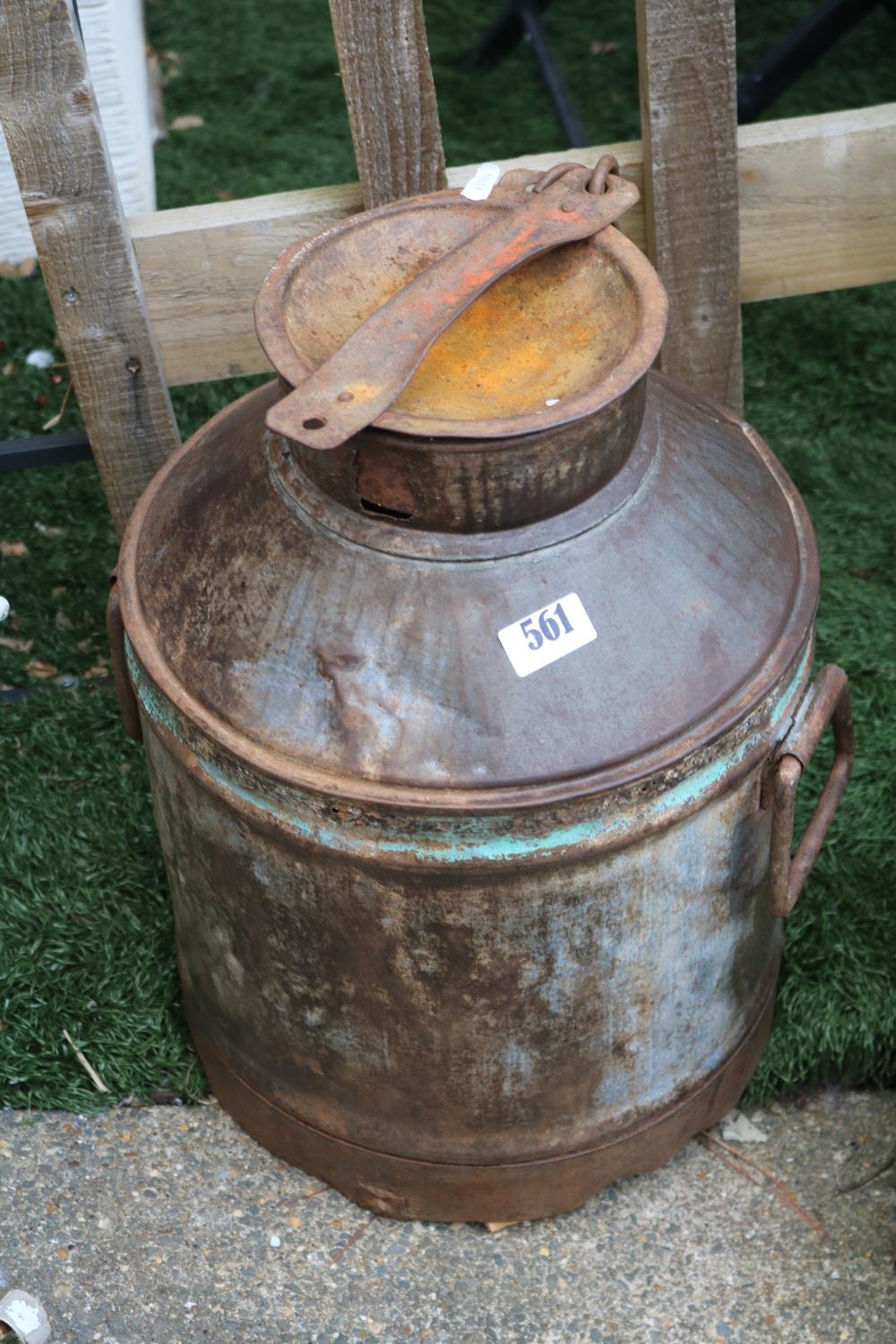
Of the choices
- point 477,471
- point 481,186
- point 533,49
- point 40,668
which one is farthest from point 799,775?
point 533,49

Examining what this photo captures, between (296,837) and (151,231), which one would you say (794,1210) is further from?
(151,231)

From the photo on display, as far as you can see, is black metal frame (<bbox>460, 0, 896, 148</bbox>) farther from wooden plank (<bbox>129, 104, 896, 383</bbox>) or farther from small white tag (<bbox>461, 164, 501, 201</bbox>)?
small white tag (<bbox>461, 164, 501, 201</bbox>)

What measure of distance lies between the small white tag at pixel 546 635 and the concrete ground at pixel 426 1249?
47.7 inches

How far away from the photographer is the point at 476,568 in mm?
1949

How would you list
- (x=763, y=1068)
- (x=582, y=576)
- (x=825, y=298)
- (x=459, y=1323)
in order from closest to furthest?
(x=582, y=576)
(x=459, y=1323)
(x=763, y=1068)
(x=825, y=298)

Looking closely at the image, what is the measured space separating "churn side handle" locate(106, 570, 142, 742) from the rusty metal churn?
0.09 ft

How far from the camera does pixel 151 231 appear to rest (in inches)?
110

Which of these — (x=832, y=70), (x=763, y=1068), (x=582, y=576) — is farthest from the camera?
(x=832, y=70)

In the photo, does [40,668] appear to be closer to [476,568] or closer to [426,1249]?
[426,1249]

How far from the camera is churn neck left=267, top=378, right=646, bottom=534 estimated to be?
6.09 feet

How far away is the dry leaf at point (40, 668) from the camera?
346 cm

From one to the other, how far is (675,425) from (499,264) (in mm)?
382

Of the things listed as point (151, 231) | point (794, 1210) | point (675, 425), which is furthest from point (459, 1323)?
point (151, 231)

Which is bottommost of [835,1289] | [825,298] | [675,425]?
[835,1289]
